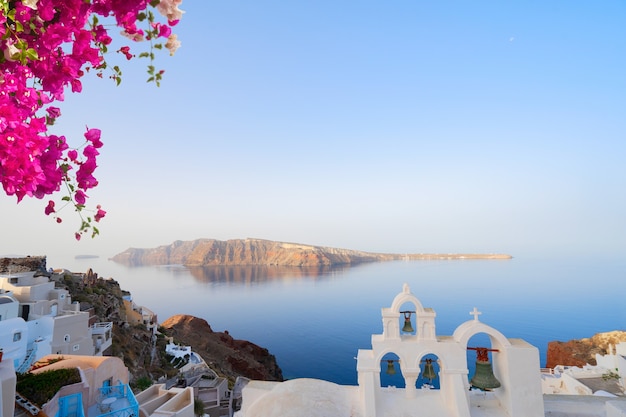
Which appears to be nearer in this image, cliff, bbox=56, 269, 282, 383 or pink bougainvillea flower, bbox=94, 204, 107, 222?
pink bougainvillea flower, bbox=94, 204, 107, 222

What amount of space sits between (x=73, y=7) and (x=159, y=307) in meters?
107

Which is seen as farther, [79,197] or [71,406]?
[71,406]

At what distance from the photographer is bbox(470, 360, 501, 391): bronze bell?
676 cm

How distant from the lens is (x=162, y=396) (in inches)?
646

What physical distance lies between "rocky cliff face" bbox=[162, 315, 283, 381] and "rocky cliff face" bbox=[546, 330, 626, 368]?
130 feet

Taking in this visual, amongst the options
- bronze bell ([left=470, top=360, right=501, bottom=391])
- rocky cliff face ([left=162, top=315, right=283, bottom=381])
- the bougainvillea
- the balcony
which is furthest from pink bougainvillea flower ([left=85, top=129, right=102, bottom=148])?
rocky cliff face ([left=162, top=315, right=283, bottom=381])

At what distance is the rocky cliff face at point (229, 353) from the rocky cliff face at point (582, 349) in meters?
39.5

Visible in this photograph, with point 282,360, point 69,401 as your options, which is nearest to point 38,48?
point 69,401

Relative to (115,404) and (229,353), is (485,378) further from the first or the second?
(229,353)

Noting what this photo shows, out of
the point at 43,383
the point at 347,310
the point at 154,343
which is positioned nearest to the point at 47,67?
the point at 43,383

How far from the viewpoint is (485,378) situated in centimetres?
682

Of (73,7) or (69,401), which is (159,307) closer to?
(69,401)

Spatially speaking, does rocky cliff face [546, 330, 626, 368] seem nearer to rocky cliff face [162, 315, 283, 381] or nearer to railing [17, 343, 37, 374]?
rocky cliff face [162, 315, 283, 381]

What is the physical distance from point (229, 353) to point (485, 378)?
50575 millimetres
